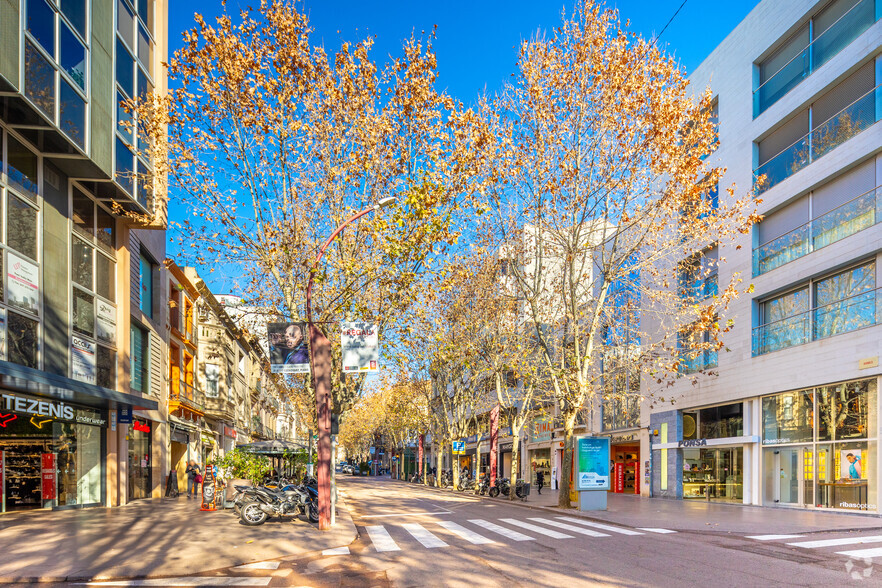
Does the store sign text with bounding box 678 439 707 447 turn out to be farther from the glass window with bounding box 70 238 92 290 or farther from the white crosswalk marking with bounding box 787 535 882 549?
the glass window with bounding box 70 238 92 290

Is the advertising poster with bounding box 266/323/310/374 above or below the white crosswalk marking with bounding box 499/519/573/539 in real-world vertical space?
above

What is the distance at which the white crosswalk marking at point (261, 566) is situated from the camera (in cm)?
1057

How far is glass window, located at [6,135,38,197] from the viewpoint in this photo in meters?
16.2

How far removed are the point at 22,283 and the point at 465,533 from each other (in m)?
11.8

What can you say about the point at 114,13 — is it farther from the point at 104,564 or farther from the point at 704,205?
the point at 704,205

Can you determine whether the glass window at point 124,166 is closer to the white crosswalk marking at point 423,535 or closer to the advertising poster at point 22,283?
the advertising poster at point 22,283

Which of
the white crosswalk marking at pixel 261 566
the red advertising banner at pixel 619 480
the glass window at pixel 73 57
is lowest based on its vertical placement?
the red advertising banner at pixel 619 480

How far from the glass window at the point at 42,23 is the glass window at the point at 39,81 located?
16.2 inches

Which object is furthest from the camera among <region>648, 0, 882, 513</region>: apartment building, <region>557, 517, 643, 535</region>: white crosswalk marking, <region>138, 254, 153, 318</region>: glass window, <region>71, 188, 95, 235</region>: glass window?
<region>138, 254, 153, 318</region>: glass window

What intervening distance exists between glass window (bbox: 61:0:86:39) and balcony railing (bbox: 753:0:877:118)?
2266cm

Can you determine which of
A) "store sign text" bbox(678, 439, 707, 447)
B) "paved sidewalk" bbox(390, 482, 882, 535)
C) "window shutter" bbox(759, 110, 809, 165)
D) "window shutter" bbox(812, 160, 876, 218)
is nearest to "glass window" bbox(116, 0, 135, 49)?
"paved sidewalk" bbox(390, 482, 882, 535)

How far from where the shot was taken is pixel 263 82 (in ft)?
55.0

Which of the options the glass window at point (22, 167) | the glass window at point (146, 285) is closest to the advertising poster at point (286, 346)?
the glass window at point (22, 167)

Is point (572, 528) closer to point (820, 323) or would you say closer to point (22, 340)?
point (820, 323)
